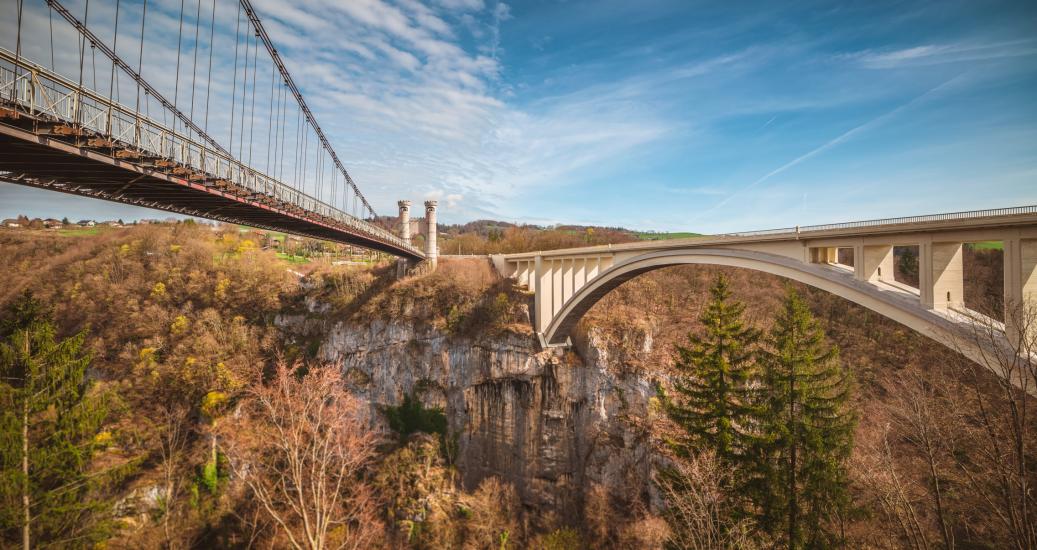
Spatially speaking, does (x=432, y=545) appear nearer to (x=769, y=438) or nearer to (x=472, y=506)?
(x=472, y=506)

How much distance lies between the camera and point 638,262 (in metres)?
17.8

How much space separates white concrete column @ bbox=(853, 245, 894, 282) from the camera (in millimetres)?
Result: 9891

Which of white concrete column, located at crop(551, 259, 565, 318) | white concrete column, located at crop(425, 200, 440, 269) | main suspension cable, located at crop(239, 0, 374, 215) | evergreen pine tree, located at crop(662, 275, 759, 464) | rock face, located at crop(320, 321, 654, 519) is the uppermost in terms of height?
main suspension cable, located at crop(239, 0, 374, 215)

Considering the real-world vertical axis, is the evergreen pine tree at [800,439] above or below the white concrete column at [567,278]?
below

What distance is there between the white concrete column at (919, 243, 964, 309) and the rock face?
15549 mm

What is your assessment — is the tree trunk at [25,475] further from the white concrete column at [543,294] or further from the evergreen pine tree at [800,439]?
the white concrete column at [543,294]

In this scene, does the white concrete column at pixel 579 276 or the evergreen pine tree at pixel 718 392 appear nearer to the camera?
the evergreen pine tree at pixel 718 392

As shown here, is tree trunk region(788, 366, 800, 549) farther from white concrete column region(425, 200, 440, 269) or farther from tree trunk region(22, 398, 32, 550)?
white concrete column region(425, 200, 440, 269)

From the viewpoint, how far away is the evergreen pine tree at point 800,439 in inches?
423

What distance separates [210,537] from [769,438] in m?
27.3

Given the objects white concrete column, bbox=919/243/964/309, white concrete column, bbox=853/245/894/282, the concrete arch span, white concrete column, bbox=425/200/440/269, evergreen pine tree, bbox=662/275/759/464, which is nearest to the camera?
the concrete arch span

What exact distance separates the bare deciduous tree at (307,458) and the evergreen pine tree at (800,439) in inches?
440

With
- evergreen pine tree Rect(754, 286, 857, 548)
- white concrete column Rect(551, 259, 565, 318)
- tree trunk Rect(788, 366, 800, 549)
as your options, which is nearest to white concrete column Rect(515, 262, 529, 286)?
white concrete column Rect(551, 259, 565, 318)

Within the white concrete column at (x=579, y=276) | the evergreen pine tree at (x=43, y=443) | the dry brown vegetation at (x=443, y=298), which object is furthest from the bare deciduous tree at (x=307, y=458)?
the white concrete column at (x=579, y=276)
